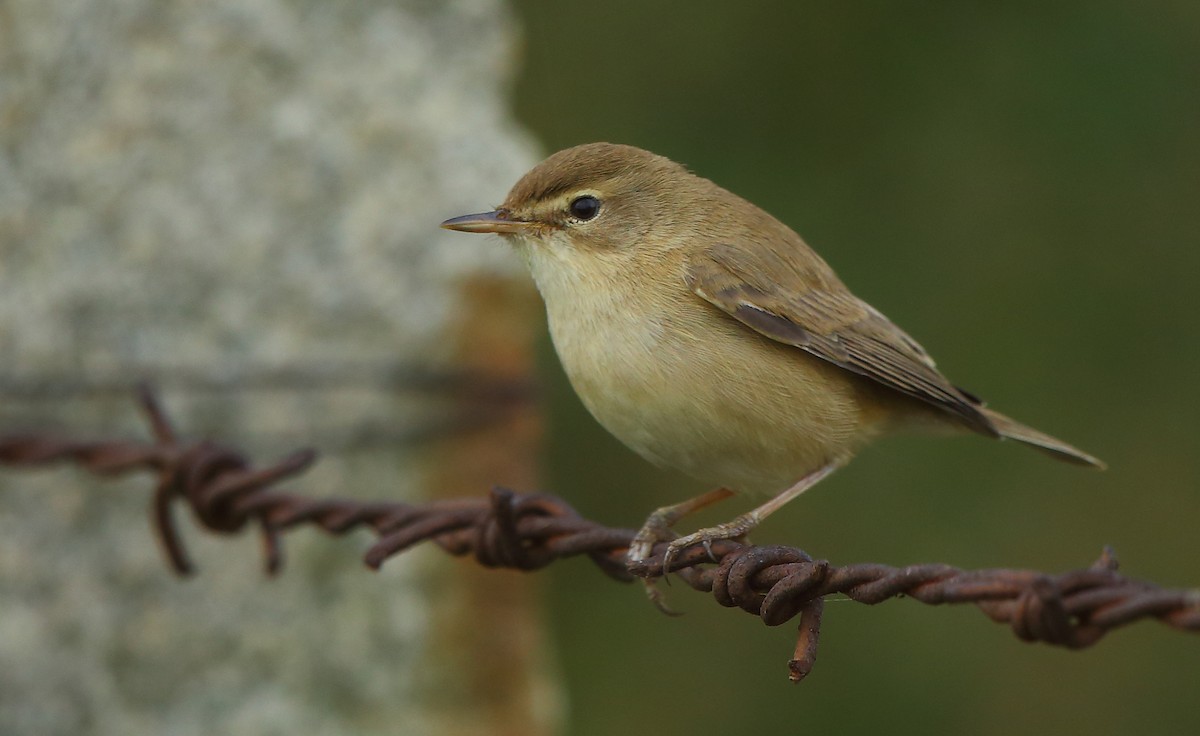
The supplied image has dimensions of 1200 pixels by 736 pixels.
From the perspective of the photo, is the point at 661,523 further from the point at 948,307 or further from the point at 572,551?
the point at 948,307

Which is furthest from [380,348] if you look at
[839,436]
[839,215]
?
[839,215]

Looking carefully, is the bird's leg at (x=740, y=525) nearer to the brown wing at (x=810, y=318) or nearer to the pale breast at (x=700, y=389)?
the pale breast at (x=700, y=389)

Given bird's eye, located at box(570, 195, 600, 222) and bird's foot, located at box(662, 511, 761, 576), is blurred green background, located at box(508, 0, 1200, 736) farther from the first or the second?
bird's foot, located at box(662, 511, 761, 576)

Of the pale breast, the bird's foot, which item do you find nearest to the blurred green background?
the pale breast

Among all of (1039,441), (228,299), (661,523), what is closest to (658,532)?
(661,523)

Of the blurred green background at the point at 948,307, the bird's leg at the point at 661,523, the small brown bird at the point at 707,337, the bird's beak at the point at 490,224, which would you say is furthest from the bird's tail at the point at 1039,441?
the blurred green background at the point at 948,307
